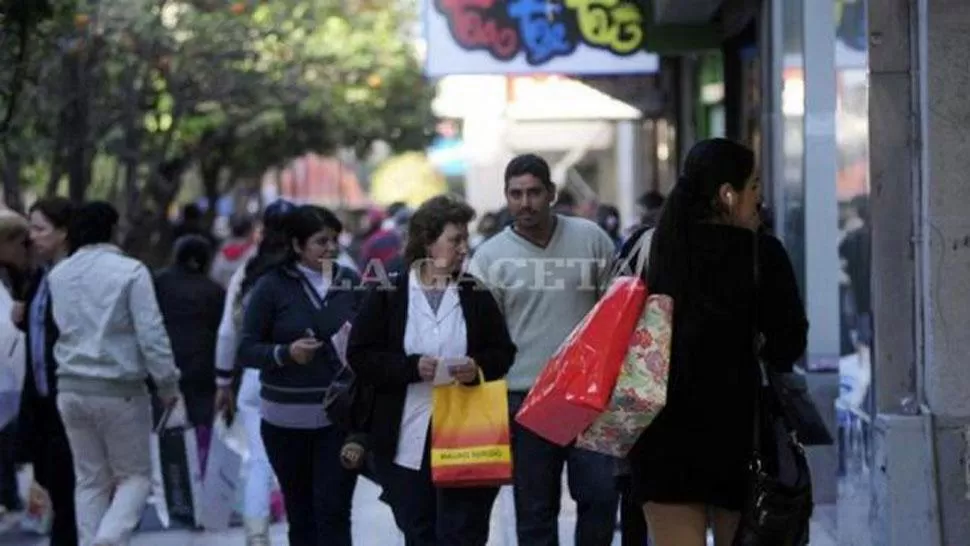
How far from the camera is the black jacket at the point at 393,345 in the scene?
27.8ft

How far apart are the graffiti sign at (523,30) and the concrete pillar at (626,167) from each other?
46.2 feet

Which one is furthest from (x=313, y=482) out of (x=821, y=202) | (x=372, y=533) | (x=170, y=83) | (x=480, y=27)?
(x=170, y=83)

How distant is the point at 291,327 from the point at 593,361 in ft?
11.1

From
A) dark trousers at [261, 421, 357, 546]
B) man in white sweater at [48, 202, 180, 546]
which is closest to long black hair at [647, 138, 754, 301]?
dark trousers at [261, 421, 357, 546]

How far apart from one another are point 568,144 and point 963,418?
21.8 meters

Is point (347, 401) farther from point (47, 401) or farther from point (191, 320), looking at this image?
point (191, 320)

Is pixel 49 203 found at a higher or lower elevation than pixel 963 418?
higher

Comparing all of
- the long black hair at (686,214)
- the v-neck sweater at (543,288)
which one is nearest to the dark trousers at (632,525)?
the v-neck sweater at (543,288)

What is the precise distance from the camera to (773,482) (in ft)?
21.5

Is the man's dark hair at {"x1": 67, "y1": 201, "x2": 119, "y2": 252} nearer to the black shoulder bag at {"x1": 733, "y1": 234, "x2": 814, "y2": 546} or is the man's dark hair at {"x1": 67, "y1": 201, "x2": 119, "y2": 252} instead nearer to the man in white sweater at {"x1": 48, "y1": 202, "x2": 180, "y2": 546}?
the man in white sweater at {"x1": 48, "y1": 202, "x2": 180, "y2": 546}

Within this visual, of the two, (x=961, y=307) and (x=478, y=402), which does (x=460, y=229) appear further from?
(x=961, y=307)

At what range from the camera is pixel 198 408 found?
14.1 m

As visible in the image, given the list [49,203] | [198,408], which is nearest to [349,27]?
[198,408]

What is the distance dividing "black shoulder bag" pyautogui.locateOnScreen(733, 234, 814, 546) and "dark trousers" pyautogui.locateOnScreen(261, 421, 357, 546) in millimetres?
3157
